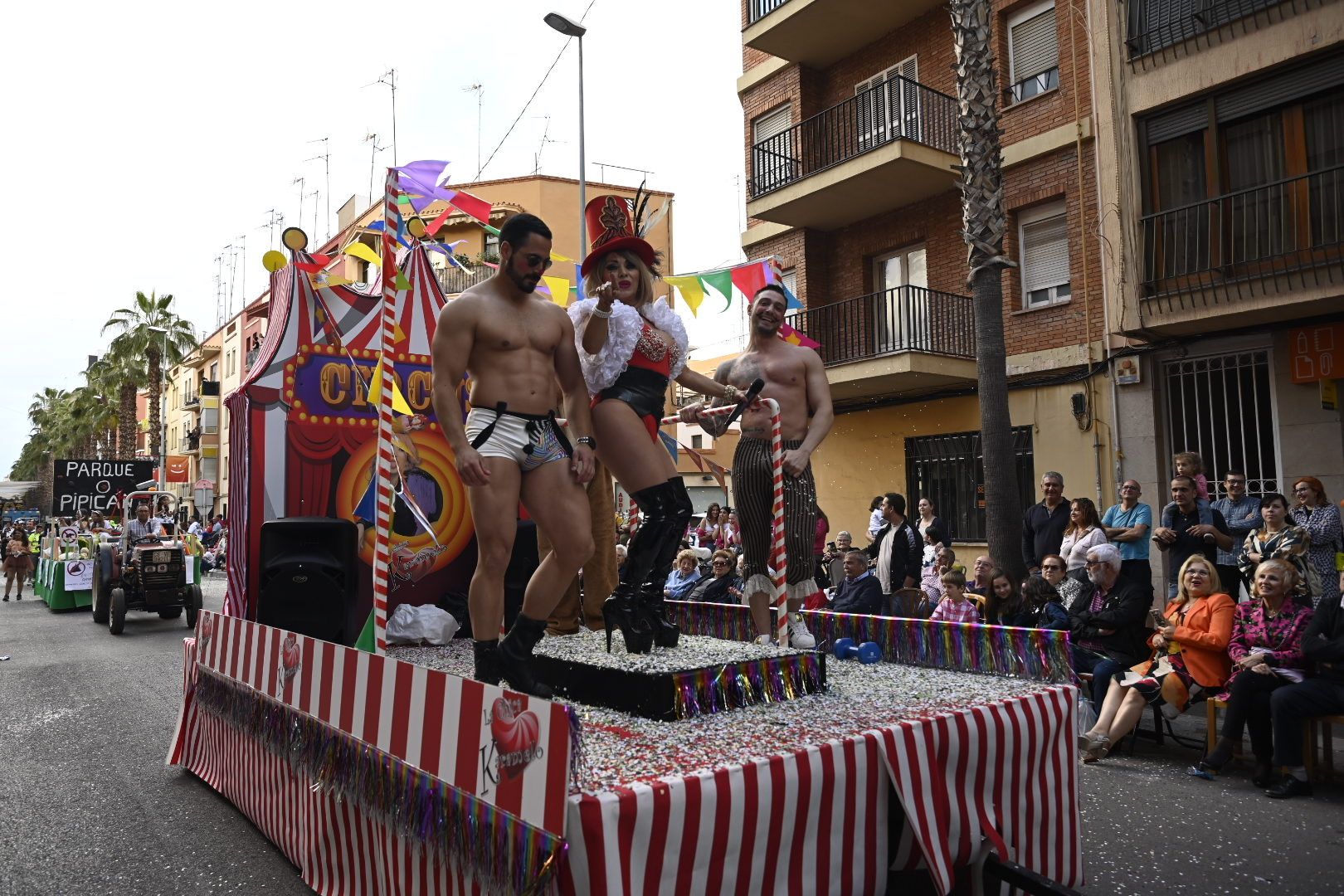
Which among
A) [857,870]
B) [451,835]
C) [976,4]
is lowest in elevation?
[857,870]

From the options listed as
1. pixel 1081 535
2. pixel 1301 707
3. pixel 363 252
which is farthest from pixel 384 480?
pixel 1081 535

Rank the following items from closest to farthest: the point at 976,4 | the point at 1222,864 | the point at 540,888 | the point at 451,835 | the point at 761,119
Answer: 1. the point at 540,888
2. the point at 451,835
3. the point at 1222,864
4. the point at 976,4
5. the point at 761,119

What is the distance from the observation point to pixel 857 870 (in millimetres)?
2760

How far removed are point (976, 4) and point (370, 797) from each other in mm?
9715

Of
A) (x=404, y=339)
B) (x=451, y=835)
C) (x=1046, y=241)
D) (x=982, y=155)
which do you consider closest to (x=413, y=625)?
(x=404, y=339)

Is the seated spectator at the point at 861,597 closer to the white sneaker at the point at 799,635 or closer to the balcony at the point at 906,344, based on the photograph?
the white sneaker at the point at 799,635

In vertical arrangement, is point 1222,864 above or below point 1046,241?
below

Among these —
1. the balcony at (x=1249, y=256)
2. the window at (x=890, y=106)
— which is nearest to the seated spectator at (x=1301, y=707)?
the balcony at (x=1249, y=256)

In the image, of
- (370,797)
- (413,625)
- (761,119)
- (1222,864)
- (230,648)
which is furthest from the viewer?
(761,119)

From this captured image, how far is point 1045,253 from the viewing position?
1311cm

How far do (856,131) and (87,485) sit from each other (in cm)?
1871

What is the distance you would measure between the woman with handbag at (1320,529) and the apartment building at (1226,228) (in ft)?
11.0

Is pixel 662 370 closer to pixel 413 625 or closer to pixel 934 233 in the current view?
pixel 413 625

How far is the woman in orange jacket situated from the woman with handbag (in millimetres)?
1665
